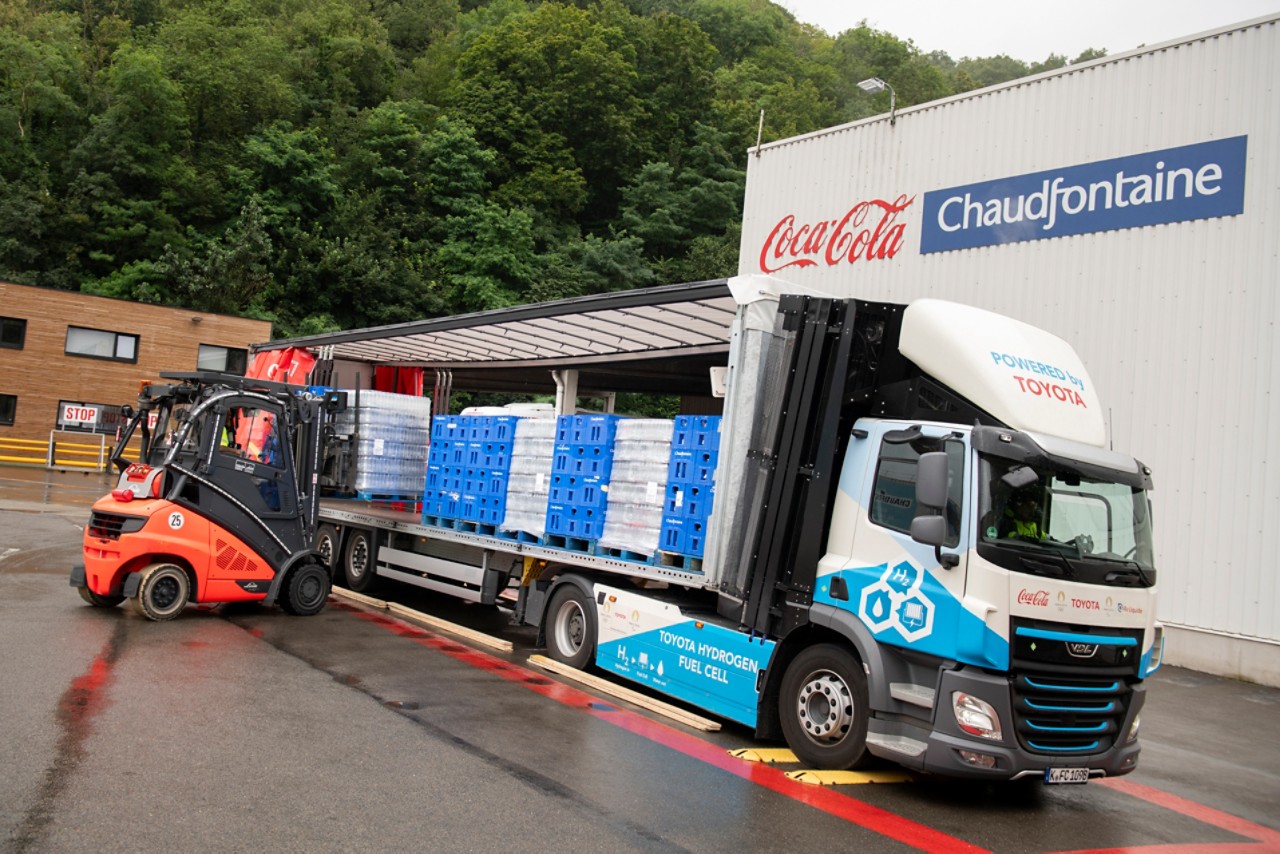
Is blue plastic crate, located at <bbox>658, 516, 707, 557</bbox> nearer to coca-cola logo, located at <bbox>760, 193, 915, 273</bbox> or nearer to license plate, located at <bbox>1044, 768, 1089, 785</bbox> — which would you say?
license plate, located at <bbox>1044, 768, 1089, 785</bbox>

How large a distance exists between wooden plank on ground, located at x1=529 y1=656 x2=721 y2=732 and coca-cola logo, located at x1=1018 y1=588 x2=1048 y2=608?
2897mm

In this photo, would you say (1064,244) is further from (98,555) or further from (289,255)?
(289,255)

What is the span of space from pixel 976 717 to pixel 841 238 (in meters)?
11.7

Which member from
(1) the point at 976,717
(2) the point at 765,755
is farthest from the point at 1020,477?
(2) the point at 765,755

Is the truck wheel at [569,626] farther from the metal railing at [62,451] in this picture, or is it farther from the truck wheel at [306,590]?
the metal railing at [62,451]

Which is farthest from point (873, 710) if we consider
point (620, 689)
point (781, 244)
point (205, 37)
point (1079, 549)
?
point (205, 37)

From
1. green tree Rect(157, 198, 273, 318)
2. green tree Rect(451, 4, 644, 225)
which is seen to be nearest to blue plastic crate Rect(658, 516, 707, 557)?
green tree Rect(157, 198, 273, 318)

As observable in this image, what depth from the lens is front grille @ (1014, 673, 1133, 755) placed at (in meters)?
6.28

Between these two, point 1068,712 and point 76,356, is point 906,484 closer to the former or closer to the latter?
point 1068,712

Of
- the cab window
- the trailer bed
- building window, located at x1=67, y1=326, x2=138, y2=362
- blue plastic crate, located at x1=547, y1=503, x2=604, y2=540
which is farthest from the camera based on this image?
building window, located at x1=67, y1=326, x2=138, y2=362

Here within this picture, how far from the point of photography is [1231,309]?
39.7 ft

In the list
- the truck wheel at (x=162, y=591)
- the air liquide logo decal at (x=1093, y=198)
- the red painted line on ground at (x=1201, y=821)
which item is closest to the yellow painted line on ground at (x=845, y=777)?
the red painted line on ground at (x=1201, y=821)

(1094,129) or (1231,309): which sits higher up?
(1094,129)

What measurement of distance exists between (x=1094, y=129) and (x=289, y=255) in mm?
40346
